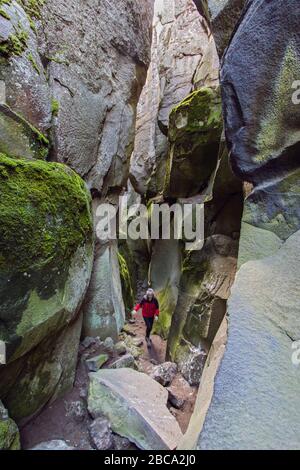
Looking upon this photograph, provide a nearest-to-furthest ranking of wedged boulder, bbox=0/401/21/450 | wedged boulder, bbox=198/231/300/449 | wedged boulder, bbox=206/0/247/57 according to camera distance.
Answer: wedged boulder, bbox=198/231/300/449 → wedged boulder, bbox=0/401/21/450 → wedged boulder, bbox=206/0/247/57

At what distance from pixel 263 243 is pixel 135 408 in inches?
102

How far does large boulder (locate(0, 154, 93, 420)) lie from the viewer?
9.97ft

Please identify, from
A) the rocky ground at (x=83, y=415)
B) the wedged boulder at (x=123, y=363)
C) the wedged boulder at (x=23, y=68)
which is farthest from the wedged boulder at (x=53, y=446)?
the wedged boulder at (x=23, y=68)

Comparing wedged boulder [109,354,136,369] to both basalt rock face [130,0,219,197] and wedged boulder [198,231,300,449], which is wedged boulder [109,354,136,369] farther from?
basalt rock face [130,0,219,197]

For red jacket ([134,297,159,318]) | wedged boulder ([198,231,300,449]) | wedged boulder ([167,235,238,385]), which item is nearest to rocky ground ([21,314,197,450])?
wedged boulder ([167,235,238,385])

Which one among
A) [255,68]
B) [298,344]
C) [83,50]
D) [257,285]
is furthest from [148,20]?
[298,344]

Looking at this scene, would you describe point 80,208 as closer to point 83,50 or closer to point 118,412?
point 118,412

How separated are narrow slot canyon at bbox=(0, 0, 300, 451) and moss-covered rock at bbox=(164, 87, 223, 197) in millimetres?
1646

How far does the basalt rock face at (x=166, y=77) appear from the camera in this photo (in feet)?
44.0

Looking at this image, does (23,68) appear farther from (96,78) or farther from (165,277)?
(165,277)

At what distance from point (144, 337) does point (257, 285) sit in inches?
253

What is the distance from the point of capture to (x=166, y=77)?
14.8m

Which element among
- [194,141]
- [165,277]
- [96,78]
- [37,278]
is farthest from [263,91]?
[165,277]

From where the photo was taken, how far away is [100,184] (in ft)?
20.2
